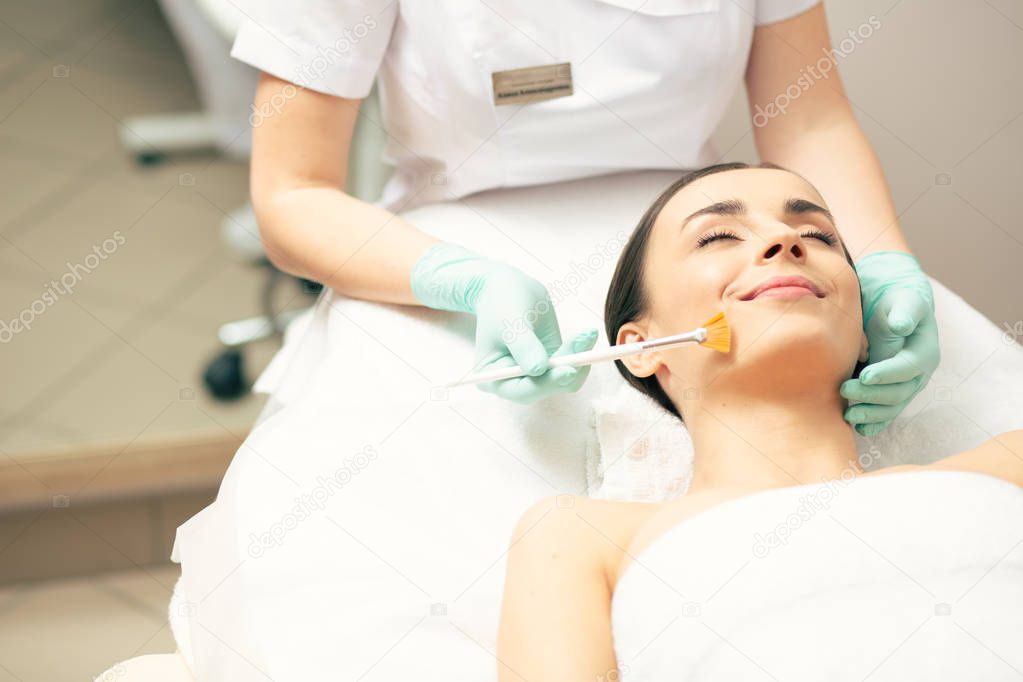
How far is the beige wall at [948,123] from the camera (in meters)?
2.21

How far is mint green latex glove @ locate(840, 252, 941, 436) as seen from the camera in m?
1.31

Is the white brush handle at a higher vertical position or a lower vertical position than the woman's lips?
lower

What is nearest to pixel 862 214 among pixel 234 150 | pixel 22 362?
pixel 234 150

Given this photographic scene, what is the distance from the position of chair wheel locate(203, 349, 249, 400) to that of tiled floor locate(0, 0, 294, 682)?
0.06m

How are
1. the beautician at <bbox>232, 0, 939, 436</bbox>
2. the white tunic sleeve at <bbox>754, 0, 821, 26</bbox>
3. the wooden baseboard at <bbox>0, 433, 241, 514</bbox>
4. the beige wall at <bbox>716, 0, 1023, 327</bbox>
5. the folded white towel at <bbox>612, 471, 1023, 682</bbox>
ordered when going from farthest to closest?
the wooden baseboard at <bbox>0, 433, 241, 514</bbox>
the beige wall at <bbox>716, 0, 1023, 327</bbox>
the white tunic sleeve at <bbox>754, 0, 821, 26</bbox>
the beautician at <bbox>232, 0, 939, 436</bbox>
the folded white towel at <bbox>612, 471, 1023, 682</bbox>

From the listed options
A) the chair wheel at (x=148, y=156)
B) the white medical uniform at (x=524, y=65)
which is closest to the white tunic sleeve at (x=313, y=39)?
the white medical uniform at (x=524, y=65)

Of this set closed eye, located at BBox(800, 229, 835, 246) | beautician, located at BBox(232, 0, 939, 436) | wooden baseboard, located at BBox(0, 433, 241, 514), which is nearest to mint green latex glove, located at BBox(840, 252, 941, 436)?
beautician, located at BBox(232, 0, 939, 436)

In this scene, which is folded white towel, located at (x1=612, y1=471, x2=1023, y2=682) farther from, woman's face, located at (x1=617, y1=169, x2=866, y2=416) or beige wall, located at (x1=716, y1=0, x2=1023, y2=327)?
beige wall, located at (x1=716, y1=0, x2=1023, y2=327)

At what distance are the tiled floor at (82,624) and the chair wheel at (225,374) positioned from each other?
0.51m

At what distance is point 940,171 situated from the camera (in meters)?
2.26

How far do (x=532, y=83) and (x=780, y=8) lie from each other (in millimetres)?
442

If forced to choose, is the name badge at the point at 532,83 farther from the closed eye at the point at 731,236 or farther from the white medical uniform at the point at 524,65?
the closed eye at the point at 731,236

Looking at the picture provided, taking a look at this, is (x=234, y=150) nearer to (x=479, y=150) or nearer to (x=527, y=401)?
(x=479, y=150)

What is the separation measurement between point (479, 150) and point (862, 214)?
0.63 meters
